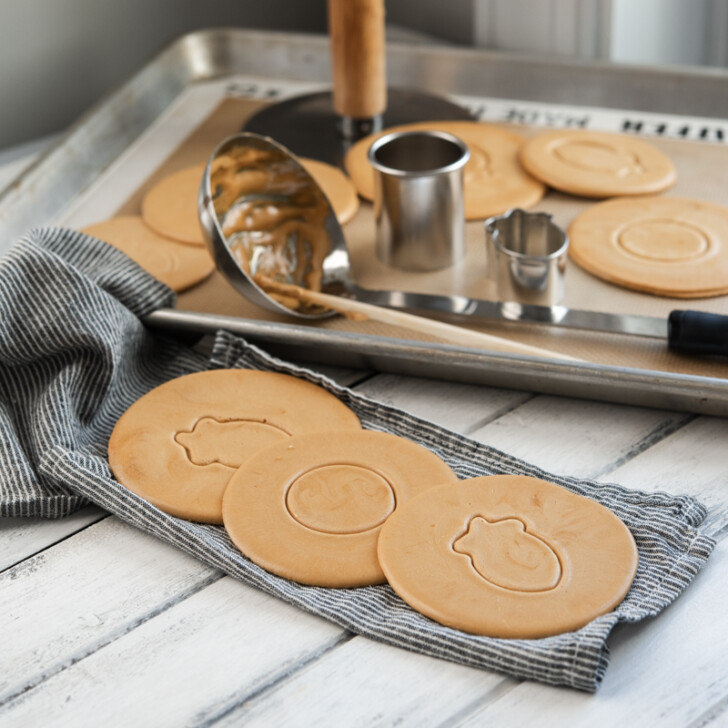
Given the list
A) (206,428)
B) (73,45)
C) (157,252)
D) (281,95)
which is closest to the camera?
(206,428)

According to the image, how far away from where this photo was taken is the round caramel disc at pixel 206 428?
25.9 inches

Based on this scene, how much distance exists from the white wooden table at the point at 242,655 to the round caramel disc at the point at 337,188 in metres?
0.42

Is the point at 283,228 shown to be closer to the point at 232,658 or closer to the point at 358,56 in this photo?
the point at 358,56

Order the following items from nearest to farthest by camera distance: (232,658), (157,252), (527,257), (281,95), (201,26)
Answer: (232,658) → (527,257) → (157,252) → (281,95) → (201,26)

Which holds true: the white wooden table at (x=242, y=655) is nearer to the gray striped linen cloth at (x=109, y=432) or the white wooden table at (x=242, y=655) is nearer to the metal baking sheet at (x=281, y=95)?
the gray striped linen cloth at (x=109, y=432)

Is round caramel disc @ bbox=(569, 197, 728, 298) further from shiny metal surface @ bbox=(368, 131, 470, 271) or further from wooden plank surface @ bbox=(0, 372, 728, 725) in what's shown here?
wooden plank surface @ bbox=(0, 372, 728, 725)

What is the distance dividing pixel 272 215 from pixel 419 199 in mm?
132

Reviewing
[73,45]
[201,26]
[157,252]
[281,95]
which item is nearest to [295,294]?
[157,252]

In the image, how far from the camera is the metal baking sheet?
1.03 metres

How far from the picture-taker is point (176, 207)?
39.6 inches

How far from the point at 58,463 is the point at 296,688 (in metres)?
0.23

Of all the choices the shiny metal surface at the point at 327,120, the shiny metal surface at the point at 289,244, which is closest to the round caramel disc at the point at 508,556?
the shiny metal surface at the point at 289,244

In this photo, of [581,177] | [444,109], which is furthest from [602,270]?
[444,109]

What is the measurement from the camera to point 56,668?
56 centimetres
